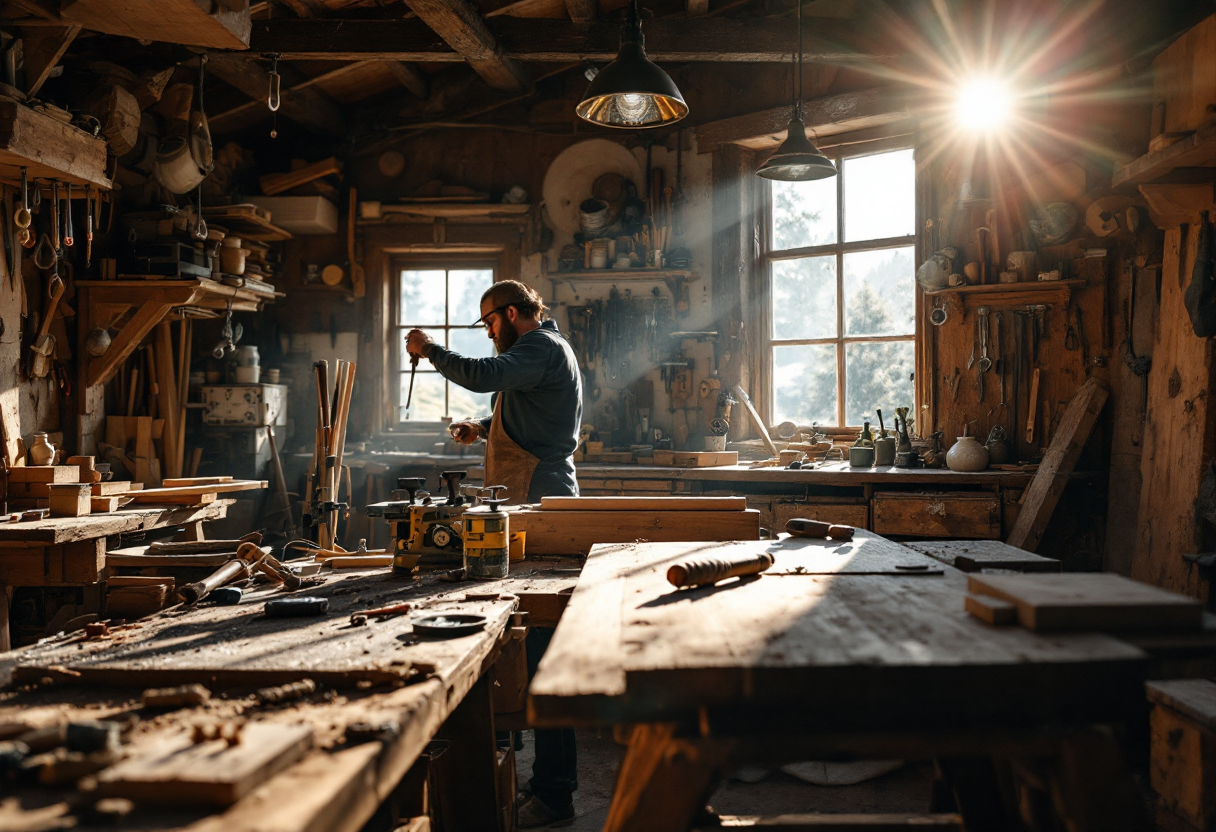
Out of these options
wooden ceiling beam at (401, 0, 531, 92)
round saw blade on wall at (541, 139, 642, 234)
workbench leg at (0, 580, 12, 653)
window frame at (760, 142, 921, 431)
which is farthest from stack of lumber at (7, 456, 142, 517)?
window frame at (760, 142, 921, 431)

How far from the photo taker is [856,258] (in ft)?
18.5

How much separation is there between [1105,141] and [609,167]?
2.94 meters

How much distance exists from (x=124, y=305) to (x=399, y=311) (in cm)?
199

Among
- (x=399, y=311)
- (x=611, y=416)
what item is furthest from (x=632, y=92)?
(x=399, y=311)

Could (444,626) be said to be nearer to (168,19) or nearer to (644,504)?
(644,504)

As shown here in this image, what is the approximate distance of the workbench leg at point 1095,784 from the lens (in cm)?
126

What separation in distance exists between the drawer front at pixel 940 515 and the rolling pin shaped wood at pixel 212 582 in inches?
125

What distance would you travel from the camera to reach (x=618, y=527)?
2.78 metres

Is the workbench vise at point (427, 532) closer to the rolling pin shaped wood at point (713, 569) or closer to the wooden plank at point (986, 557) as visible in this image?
the rolling pin shaped wood at point (713, 569)

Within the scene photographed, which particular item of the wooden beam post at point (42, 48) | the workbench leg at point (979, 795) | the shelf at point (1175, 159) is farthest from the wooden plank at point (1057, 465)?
the wooden beam post at point (42, 48)

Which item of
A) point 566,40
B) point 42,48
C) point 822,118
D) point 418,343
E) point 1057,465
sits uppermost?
point 566,40

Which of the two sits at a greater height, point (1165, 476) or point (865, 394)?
point (865, 394)

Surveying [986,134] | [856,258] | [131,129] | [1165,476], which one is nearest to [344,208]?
[131,129]

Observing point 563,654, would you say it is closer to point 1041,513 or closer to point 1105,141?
point 1041,513
